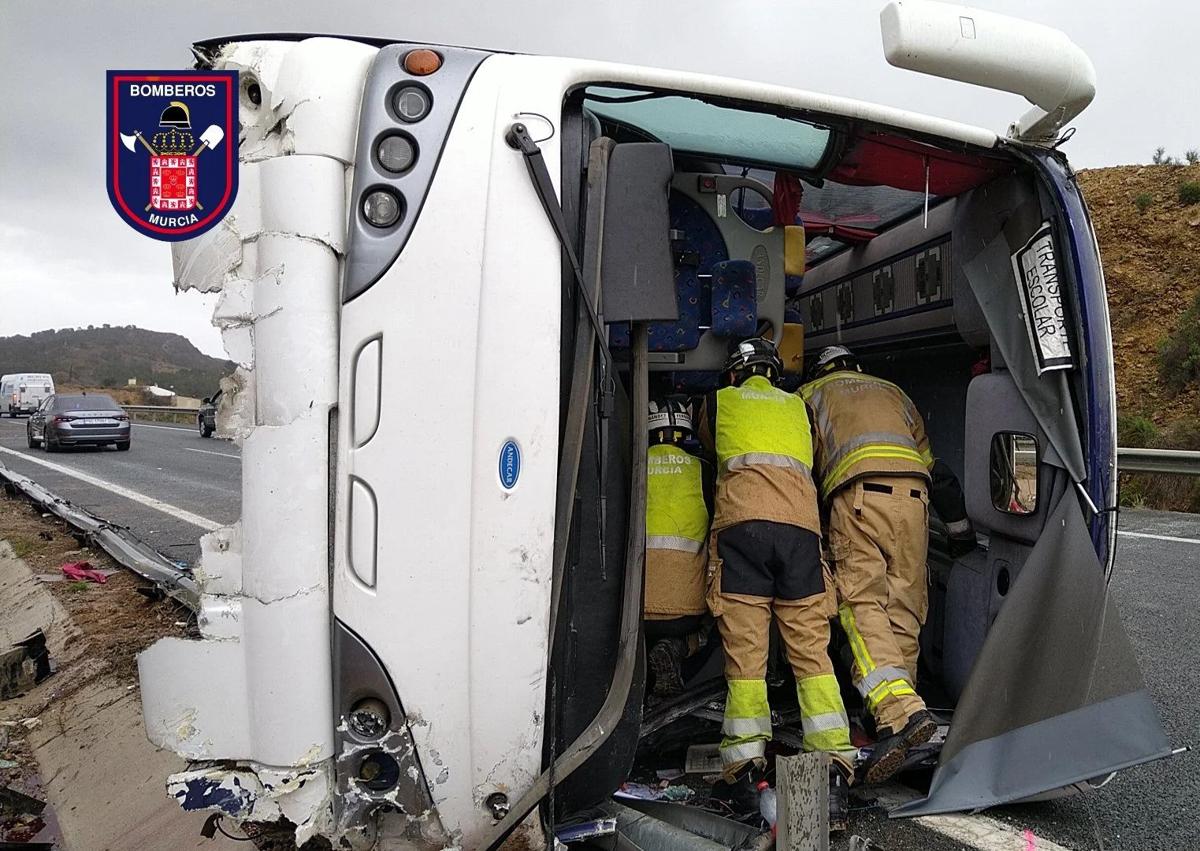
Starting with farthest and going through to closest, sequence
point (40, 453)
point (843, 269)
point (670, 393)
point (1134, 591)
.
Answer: point (40, 453), point (1134, 591), point (843, 269), point (670, 393)

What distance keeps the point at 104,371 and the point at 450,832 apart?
9080cm

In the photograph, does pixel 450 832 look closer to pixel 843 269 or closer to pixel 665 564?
pixel 665 564

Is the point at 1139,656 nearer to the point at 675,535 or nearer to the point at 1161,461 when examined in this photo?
the point at 675,535

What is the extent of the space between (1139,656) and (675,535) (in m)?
2.55

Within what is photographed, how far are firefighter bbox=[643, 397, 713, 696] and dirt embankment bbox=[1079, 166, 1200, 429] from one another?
57.1ft

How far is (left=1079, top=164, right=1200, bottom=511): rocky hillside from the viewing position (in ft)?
57.9

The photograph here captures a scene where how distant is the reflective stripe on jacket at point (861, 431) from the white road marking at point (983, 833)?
3.81 feet

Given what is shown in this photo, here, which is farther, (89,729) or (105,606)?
(105,606)

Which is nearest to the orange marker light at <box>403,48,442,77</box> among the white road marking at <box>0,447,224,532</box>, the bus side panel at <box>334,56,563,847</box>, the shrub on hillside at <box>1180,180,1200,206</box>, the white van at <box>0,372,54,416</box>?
the bus side panel at <box>334,56,563,847</box>

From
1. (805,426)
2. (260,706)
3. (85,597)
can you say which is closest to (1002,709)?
(805,426)

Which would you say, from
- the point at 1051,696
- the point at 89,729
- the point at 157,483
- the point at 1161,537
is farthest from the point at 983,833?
the point at 157,483

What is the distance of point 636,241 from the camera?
2.15 metres

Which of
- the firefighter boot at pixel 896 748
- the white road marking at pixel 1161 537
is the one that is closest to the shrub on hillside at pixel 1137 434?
the white road marking at pixel 1161 537

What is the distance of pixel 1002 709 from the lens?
266 centimetres
